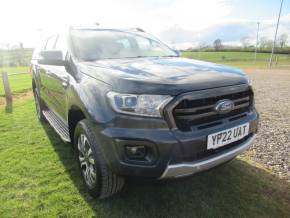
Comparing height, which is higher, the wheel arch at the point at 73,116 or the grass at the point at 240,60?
the wheel arch at the point at 73,116

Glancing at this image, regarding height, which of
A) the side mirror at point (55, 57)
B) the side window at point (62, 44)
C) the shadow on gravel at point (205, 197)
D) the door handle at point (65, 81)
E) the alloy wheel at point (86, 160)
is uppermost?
the side window at point (62, 44)

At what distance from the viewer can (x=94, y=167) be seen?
96.7 inches

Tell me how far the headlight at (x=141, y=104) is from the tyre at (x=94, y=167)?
0.44 metres

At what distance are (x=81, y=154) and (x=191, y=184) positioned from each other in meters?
1.29

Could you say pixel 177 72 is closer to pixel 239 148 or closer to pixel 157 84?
pixel 157 84

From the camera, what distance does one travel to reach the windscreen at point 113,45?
3113mm

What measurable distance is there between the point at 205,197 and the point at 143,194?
0.66 m

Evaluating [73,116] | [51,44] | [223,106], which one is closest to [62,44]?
[51,44]

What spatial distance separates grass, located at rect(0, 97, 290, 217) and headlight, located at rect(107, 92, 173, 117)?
0.84 m

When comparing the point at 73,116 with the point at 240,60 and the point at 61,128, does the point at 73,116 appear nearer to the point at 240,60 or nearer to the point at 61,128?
the point at 61,128

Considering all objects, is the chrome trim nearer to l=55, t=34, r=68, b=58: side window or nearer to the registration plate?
the registration plate

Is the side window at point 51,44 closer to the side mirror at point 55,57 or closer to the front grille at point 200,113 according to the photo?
the side mirror at point 55,57

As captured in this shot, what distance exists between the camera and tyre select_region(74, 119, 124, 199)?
2322 millimetres

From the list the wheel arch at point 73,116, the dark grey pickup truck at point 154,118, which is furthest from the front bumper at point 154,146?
the wheel arch at point 73,116
